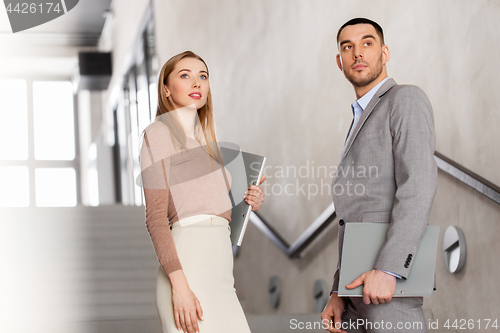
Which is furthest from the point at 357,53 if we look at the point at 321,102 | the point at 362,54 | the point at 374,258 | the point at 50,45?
the point at 50,45

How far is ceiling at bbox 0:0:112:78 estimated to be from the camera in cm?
1458

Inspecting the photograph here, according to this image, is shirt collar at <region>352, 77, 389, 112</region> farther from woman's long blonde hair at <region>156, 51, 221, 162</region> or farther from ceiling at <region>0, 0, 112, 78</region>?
ceiling at <region>0, 0, 112, 78</region>

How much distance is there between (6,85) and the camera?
54.0 feet

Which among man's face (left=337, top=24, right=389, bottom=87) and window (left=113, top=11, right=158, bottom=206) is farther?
window (left=113, top=11, right=158, bottom=206)

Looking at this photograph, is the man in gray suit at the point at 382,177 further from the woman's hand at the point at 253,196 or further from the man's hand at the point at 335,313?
the woman's hand at the point at 253,196

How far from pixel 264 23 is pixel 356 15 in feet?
5.75

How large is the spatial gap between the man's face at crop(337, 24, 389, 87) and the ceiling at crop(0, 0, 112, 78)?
1317cm

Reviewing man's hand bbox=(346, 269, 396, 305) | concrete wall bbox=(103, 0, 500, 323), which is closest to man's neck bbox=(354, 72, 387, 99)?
man's hand bbox=(346, 269, 396, 305)

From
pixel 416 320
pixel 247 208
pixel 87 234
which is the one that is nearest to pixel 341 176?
pixel 247 208

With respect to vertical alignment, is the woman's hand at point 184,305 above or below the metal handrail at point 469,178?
below

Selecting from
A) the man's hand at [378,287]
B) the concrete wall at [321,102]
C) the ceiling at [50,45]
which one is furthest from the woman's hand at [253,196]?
the ceiling at [50,45]

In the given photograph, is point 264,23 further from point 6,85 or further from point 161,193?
point 6,85

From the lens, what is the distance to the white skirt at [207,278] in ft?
5.22

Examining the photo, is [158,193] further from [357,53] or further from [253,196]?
[357,53]
